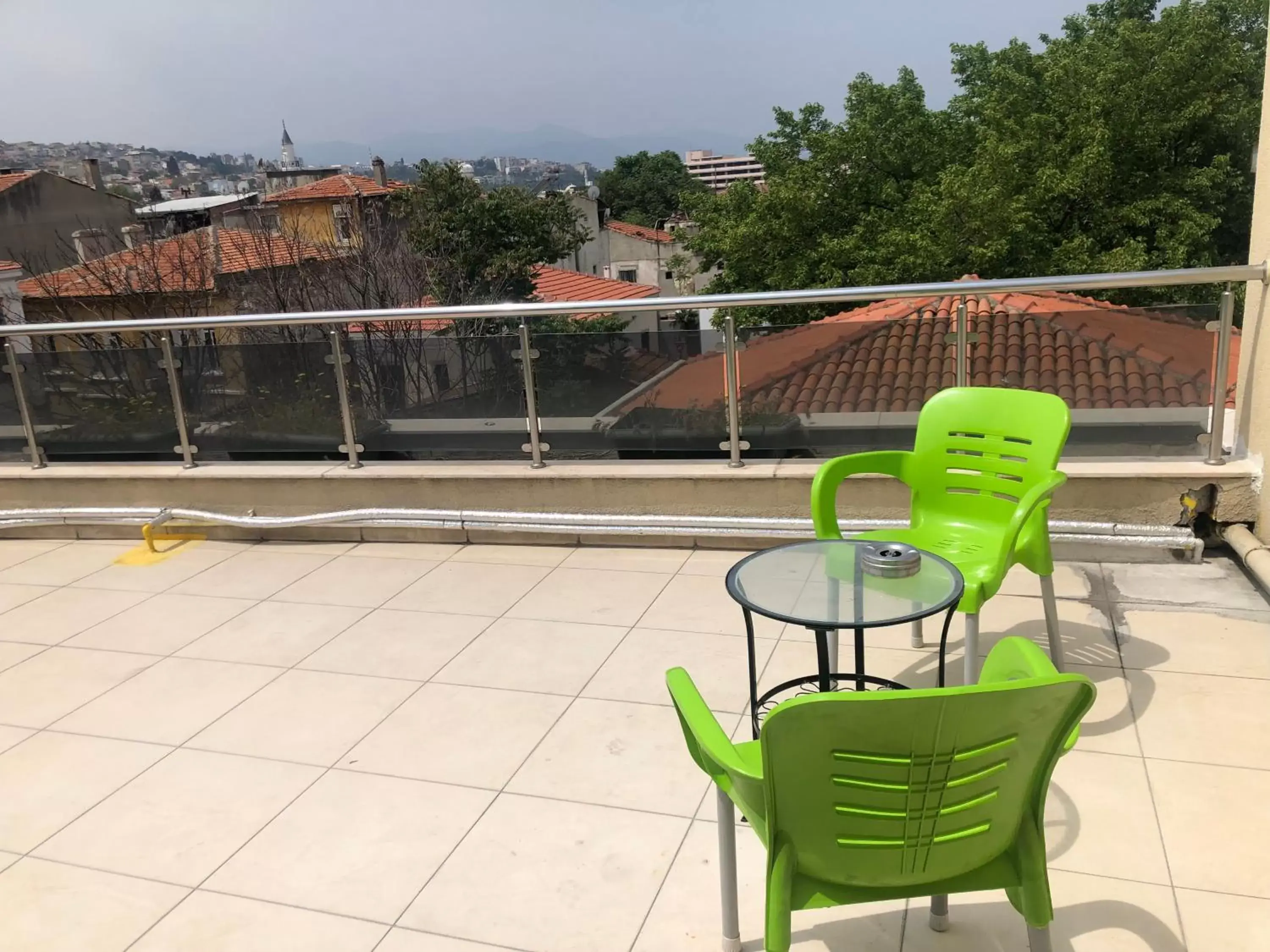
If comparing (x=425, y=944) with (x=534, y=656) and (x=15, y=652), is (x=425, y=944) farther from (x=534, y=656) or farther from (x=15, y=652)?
(x=15, y=652)

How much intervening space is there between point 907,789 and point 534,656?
244 centimetres

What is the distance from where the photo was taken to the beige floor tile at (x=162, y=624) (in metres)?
4.14

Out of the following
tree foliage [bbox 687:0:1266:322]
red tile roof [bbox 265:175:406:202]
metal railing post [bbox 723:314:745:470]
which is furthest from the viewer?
red tile roof [bbox 265:175:406:202]

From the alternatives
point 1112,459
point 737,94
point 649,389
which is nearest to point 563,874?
point 649,389

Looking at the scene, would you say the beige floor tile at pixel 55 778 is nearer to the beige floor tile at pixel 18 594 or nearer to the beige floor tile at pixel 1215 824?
the beige floor tile at pixel 18 594

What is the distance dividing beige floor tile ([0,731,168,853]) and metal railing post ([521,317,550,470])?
8.11 feet

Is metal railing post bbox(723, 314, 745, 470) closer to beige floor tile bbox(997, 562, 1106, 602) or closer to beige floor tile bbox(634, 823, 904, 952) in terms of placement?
beige floor tile bbox(997, 562, 1106, 602)

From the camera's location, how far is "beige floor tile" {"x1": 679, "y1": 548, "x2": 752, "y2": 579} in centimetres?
454

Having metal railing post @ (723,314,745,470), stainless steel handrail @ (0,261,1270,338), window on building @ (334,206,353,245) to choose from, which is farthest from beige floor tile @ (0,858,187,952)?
window on building @ (334,206,353,245)

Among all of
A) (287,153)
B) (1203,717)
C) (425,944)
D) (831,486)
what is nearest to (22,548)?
(425,944)

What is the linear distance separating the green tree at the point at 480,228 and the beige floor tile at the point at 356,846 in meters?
18.5

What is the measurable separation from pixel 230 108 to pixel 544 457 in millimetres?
108014

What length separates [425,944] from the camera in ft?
7.38

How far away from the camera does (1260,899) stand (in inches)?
86.0
